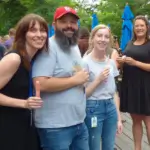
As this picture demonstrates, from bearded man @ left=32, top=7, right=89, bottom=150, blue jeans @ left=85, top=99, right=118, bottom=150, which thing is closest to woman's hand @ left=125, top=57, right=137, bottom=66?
blue jeans @ left=85, top=99, right=118, bottom=150

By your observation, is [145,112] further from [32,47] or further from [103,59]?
[32,47]

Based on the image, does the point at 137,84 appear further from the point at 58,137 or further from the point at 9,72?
the point at 9,72

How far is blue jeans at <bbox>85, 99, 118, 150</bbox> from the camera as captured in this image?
3143 mm

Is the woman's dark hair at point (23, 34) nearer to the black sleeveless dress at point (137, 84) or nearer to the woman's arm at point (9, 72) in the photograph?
the woman's arm at point (9, 72)

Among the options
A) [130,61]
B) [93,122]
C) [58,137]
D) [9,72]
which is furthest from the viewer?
[130,61]

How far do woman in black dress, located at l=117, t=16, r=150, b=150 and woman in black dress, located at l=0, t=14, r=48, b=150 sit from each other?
6.09 ft

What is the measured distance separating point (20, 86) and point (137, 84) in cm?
211

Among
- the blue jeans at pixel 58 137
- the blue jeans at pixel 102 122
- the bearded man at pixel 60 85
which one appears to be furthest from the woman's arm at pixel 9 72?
the blue jeans at pixel 102 122

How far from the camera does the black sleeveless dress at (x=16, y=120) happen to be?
2.42 meters

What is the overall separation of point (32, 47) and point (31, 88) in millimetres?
294

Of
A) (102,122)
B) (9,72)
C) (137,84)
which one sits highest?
(9,72)

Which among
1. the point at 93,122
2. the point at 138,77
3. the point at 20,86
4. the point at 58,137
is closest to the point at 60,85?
the point at 20,86

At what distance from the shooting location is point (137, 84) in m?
4.20

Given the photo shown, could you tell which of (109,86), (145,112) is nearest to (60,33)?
(109,86)
